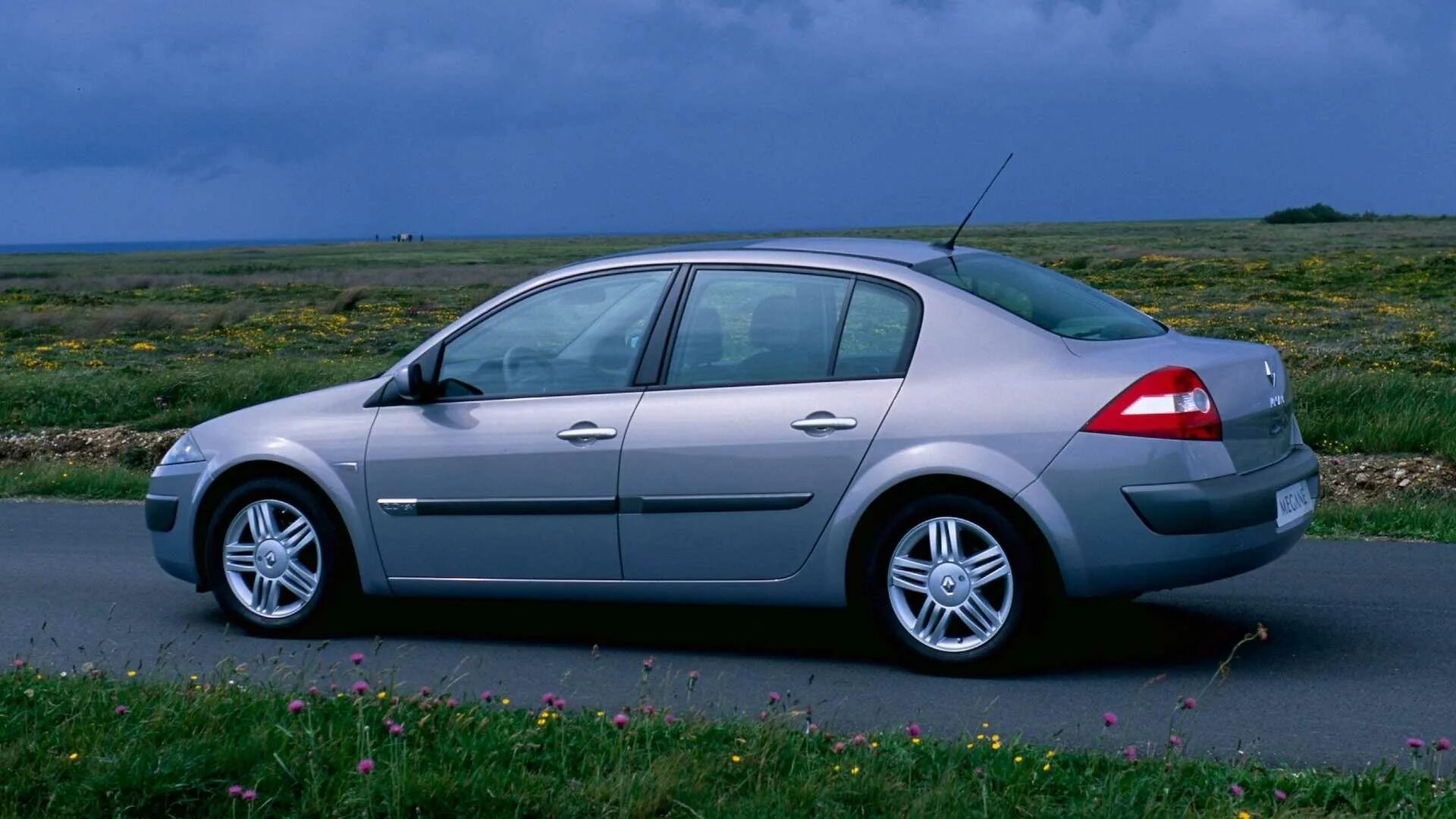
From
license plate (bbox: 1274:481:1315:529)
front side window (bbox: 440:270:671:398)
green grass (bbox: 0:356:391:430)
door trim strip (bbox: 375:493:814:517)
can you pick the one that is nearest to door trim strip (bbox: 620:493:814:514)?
door trim strip (bbox: 375:493:814:517)

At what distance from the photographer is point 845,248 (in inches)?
276

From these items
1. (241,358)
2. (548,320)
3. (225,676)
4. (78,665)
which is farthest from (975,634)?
(241,358)

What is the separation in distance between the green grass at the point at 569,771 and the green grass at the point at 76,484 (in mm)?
7775

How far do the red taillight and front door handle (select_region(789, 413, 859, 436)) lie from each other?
2.82ft

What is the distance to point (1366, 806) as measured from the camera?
443 cm

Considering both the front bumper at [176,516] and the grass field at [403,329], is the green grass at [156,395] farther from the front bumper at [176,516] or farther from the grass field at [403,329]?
the front bumper at [176,516]

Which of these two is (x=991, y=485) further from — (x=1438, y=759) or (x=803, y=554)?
(x=1438, y=759)

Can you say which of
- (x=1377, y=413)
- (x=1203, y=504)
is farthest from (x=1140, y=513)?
(x=1377, y=413)

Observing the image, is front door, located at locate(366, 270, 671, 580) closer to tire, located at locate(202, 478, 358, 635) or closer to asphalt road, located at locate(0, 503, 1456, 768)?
tire, located at locate(202, 478, 358, 635)

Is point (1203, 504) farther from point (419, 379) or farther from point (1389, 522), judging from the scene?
point (1389, 522)

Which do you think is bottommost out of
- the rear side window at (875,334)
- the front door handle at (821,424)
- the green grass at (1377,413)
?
the green grass at (1377,413)

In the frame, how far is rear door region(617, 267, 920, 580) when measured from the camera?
6406 mm

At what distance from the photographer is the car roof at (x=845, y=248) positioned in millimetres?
6863

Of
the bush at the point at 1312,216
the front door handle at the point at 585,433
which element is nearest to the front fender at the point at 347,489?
the front door handle at the point at 585,433
